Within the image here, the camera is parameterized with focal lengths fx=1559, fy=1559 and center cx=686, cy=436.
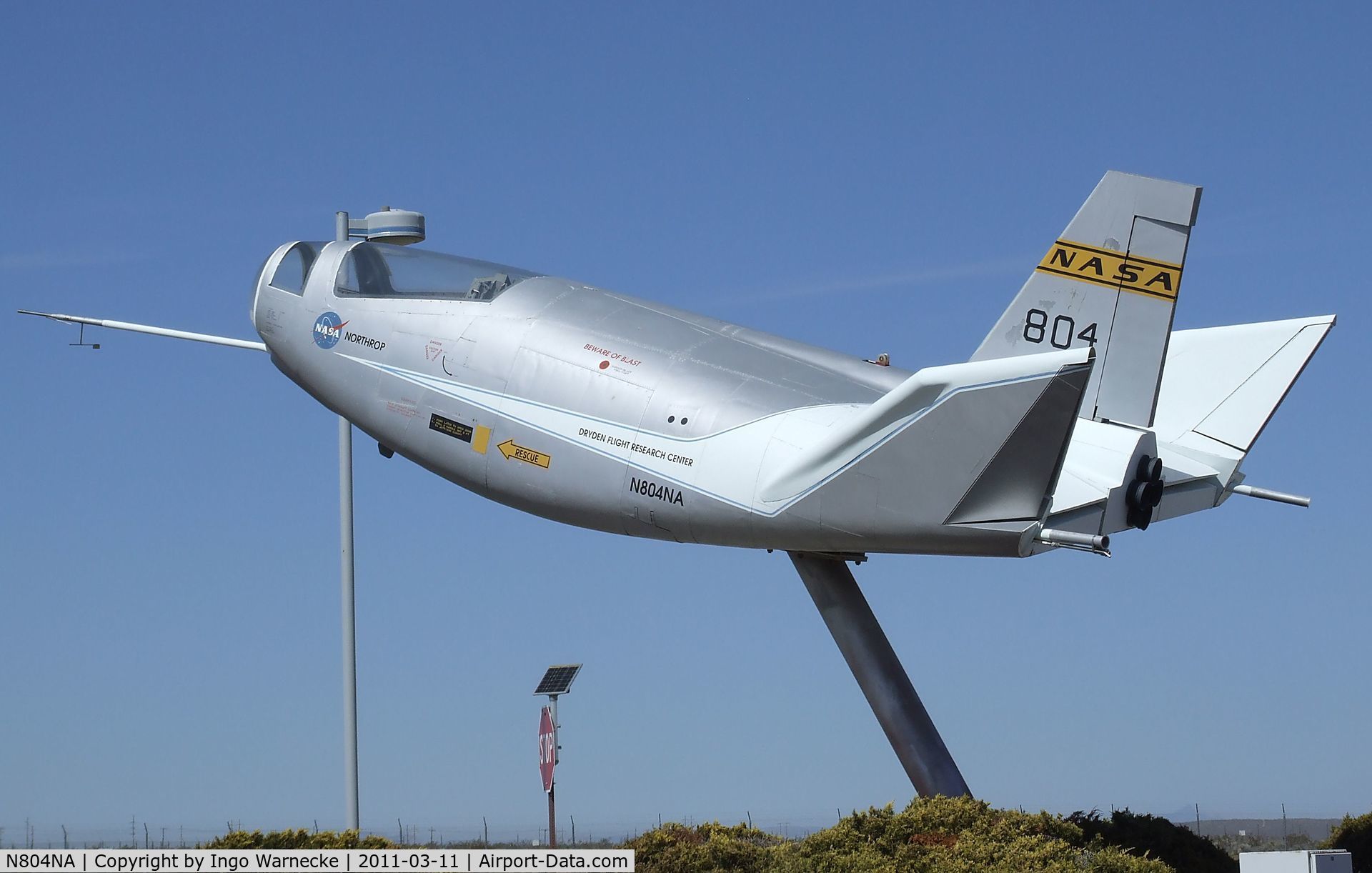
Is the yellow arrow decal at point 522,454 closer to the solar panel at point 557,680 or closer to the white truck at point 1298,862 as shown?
the solar panel at point 557,680

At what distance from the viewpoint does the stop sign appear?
20.2 meters

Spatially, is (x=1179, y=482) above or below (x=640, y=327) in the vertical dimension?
below

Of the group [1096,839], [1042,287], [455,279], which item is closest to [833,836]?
[1096,839]

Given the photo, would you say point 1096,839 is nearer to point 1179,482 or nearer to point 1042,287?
point 1179,482

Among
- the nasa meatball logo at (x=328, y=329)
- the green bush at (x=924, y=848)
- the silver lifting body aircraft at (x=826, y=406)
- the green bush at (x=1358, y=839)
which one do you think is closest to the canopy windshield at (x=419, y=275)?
the silver lifting body aircraft at (x=826, y=406)

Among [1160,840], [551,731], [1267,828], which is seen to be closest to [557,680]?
[551,731]

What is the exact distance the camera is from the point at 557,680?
20484 mm

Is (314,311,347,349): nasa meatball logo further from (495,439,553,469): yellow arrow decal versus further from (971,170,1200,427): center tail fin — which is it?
(971,170,1200,427): center tail fin

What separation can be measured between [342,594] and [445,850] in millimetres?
9181

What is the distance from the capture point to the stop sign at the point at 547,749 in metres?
20.2

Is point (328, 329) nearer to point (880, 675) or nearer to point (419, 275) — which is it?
point (419, 275)

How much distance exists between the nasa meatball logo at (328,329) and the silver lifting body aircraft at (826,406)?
5cm

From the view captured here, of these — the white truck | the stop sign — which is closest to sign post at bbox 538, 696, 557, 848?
the stop sign

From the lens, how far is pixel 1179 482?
19.7 m
